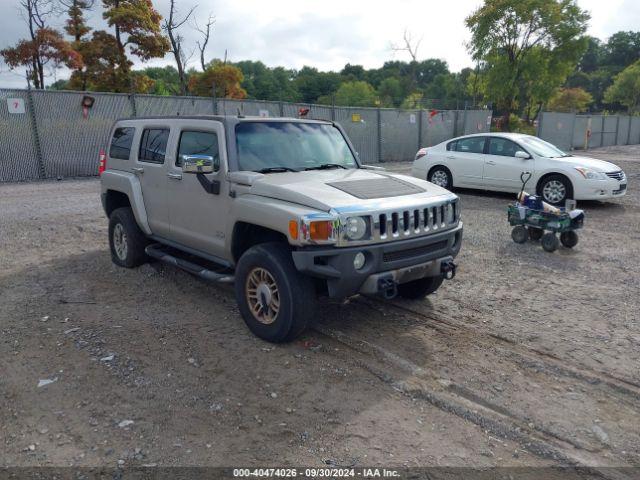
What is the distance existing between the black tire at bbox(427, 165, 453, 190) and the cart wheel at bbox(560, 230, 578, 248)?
A: 532cm

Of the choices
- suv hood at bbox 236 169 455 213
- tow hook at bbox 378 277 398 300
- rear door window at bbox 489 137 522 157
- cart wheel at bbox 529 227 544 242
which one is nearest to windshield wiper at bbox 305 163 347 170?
suv hood at bbox 236 169 455 213

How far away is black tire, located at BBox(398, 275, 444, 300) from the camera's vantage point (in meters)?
5.36

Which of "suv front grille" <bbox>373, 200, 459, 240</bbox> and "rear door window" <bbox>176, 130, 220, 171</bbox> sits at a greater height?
"rear door window" <bbox>176, 130, 220, 171</bbox>

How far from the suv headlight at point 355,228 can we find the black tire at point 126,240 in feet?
10.8

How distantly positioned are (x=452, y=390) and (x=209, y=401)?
171cm

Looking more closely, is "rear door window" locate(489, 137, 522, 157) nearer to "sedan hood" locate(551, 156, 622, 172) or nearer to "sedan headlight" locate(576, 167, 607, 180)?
"sedan hood" locate(551, 156, 622, 172)

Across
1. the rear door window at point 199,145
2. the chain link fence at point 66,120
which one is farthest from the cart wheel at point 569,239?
the chain link fence at point 66,120

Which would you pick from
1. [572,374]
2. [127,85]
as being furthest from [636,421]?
[127,85]

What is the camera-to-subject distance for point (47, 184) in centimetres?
1439

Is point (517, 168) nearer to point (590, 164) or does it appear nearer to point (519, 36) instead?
point (590, 164)

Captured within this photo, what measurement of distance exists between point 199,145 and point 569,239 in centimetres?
556

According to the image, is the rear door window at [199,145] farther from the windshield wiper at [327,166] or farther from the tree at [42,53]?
the tree at [42,53]

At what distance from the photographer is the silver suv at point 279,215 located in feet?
13.3

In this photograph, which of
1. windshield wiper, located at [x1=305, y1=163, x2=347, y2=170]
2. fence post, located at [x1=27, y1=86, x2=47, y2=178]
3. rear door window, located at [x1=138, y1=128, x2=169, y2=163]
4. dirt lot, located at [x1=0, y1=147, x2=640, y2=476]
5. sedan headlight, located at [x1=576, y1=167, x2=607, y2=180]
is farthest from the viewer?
fence post, located at [x1=27, y1=86, x2=47, y2=178]
